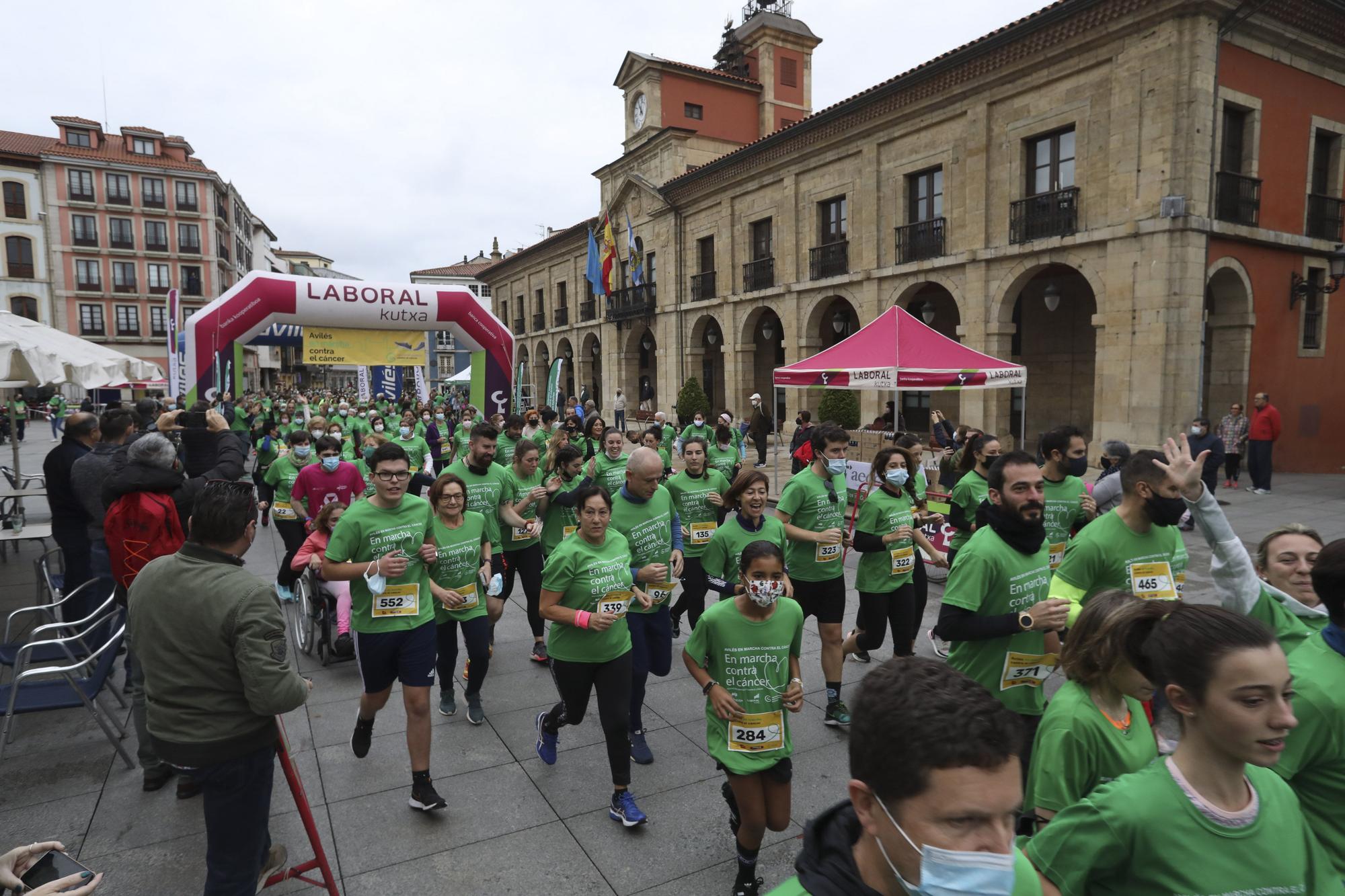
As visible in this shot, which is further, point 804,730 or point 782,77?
point 782,77

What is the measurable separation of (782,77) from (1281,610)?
111 feet

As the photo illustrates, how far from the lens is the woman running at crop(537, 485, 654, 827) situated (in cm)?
412

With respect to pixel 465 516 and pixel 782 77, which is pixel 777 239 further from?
pixel 465 516

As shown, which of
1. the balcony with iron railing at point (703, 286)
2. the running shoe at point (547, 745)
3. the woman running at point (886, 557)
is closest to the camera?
the running shoe at point (547, 745)

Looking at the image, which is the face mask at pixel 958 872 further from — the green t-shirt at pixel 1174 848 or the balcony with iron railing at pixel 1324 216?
the balcony with iron railing at pixel 1324 216

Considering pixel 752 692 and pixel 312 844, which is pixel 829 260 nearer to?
pixel 752 692

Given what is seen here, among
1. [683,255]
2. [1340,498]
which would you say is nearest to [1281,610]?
[1340,498]

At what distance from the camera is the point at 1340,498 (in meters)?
13.1

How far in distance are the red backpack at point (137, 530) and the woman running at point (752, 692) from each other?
3.53 m

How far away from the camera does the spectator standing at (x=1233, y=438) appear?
46.9ft

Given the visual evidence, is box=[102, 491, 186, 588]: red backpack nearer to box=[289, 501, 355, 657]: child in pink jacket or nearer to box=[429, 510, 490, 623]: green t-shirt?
box=[289, 501, 355, 657]: child in pink jacket

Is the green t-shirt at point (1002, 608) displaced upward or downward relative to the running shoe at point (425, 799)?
upward

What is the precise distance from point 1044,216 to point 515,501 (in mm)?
14297

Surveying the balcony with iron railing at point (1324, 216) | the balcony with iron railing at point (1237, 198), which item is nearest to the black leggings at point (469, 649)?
the balcony with iron railing at point (1237, 198)
